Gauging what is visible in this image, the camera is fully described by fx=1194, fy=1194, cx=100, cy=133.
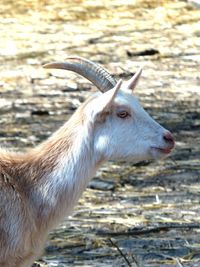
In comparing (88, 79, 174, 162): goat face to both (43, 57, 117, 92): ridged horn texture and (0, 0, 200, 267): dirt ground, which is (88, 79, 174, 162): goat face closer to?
(43, 57, 117, 92): ridged horn texture

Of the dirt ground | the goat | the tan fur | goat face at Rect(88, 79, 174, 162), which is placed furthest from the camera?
the dirt ground

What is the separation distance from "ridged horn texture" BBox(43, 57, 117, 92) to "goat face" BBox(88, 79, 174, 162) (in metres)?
0.09

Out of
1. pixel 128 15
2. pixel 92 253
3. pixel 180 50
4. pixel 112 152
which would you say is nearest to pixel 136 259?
pixel 92 253

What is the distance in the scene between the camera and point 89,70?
877cm

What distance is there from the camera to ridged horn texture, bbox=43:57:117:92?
8750 mm

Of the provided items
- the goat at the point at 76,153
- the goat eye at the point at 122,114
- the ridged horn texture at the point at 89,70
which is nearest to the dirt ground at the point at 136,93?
the goat at the point at 76,153

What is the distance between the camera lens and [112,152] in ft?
28.7

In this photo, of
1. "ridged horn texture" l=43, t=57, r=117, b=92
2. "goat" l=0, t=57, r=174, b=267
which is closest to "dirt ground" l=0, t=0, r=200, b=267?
"goat" l=0, t=57, r=174, b=267

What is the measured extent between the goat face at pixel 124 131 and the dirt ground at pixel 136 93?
0.87 metres

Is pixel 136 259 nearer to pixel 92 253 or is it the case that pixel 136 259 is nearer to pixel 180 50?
pixel 92 253

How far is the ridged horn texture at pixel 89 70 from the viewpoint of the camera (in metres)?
8.75

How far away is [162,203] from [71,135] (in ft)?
10.1

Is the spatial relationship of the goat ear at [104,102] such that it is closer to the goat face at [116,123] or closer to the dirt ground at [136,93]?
the goat face at [116,123]

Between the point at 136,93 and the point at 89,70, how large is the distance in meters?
7.32
